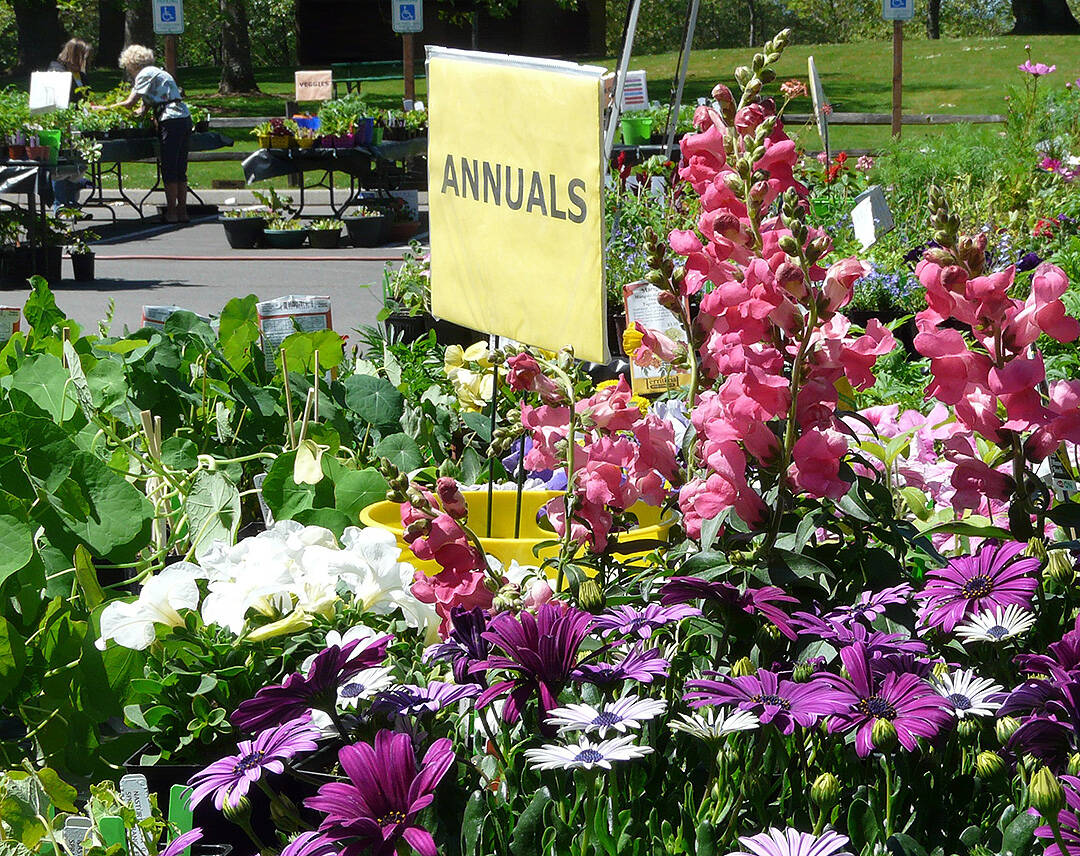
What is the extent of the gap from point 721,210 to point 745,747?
0.45 metres

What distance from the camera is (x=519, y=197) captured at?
1.55 m

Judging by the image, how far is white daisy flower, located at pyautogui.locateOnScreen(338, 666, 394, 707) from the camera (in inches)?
36.3

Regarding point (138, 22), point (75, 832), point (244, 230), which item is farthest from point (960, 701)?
point (138, 22)

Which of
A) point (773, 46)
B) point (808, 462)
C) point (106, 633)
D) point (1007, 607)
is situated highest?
point (773, 46)

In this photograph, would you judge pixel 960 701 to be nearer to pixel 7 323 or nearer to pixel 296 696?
pixel 296 696

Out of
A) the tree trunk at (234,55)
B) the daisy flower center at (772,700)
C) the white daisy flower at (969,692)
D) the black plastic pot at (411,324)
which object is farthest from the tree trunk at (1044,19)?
the daisy flower center at (772,700)

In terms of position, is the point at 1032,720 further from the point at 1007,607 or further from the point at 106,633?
the point at 106,633

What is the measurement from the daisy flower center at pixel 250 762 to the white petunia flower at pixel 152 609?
41 centimetres

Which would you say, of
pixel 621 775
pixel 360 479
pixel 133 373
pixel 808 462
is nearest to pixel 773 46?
pixel 808 462

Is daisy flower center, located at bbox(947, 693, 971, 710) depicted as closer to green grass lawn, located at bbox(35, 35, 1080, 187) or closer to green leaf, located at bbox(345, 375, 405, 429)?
green leaf, located at bbox(345, 375, 405, 429)

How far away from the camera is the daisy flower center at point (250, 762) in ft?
2.75

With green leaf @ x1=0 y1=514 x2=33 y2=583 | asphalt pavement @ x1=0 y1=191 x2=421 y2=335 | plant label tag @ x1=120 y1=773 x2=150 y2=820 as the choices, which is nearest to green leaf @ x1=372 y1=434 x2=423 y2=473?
green leaf @ x1=0 y1=514 x2=33 y2=583

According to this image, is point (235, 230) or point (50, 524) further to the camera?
point (235, 230)

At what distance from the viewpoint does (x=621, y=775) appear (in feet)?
2.97
